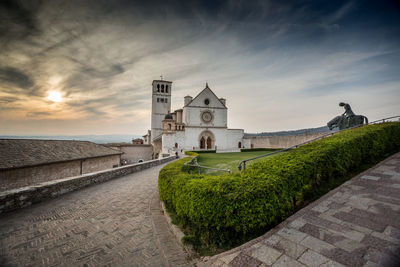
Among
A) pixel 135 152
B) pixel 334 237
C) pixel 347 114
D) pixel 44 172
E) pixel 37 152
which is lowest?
pixel 135 152

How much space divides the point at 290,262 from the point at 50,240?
491 cm

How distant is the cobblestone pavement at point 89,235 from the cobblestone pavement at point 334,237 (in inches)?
54.3

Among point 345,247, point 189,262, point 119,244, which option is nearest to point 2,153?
point 119,244

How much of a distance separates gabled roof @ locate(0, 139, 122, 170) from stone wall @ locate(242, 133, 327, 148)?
27.6 metres

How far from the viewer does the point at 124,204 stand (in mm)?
5875

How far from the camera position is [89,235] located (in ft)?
12.6

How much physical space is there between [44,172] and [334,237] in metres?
18.7

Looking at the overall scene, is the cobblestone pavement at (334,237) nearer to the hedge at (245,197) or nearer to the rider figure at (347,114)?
the hedge at (245,197)

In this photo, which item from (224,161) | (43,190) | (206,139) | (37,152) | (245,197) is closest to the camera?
(245,197)

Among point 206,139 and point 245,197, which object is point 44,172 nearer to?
point 245,197

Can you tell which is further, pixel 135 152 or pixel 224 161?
pixel 135 152

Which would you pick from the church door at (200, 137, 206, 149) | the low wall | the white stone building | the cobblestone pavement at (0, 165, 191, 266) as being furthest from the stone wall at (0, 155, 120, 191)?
the church door at (200, 137, 206, 149)

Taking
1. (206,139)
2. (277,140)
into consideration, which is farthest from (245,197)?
(206,139)

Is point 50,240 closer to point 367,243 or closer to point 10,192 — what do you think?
point 10,192
